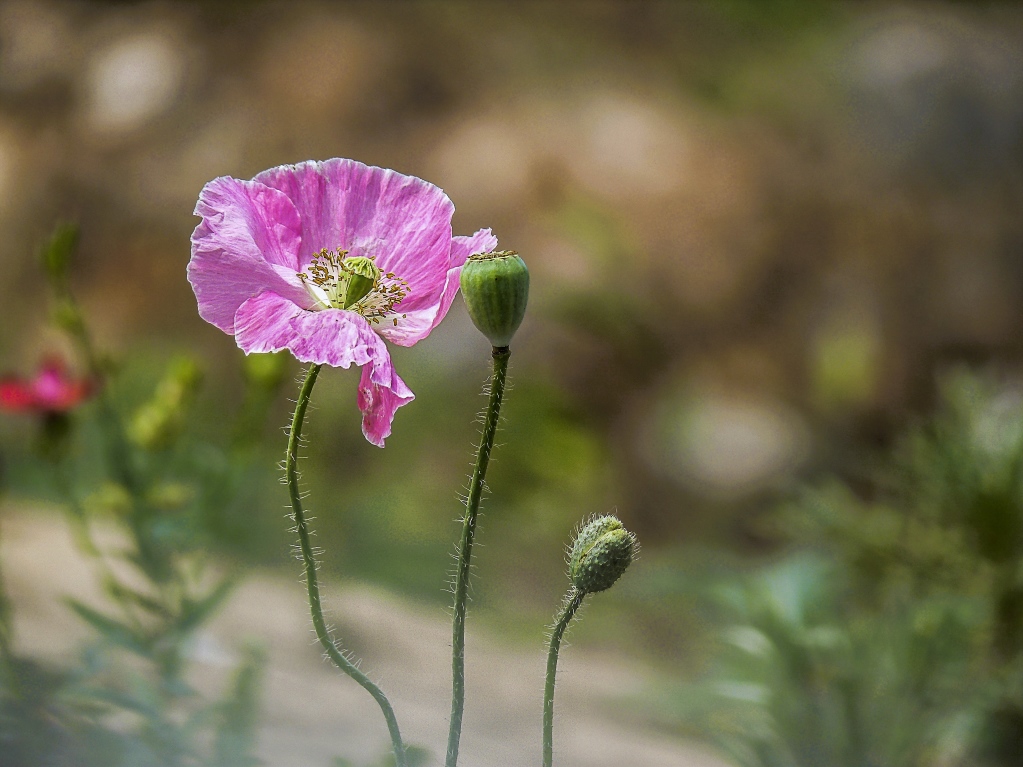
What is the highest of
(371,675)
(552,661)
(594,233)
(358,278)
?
(594,233)

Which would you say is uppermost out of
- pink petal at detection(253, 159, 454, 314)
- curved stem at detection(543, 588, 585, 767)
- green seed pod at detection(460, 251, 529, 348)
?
pink petal at detection(253, 159, 454, 314)

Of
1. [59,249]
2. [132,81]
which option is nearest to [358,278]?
[59,249]

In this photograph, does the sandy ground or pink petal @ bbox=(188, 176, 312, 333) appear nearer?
pink petal @ bbox=(188, 176, 312, 333)

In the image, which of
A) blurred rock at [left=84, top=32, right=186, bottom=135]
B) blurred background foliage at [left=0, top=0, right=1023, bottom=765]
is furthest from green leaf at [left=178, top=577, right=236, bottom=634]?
blurred rock at [left=84, top=32, right=186, bottom=135]

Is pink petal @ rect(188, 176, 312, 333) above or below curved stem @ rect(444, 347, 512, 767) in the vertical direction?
above

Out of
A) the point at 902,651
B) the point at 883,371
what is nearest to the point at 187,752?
the point at 902,651

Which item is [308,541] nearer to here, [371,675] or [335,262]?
[335,262]

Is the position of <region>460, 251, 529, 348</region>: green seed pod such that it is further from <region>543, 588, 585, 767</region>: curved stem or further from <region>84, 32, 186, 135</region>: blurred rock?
<region>84, 32, 186, 135</region>: blurred rock

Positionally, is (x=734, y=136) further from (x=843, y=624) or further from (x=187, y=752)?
(x=187, y=752)
